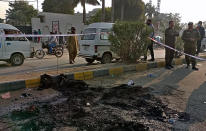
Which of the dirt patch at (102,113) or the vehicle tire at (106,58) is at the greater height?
the vehicle tire at (106,58)

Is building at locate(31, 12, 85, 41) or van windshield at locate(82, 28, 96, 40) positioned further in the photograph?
building at locate(31, 12, 85, 41)

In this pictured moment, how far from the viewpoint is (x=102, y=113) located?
3.64 m

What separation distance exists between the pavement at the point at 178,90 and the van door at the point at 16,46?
4602 millimetres

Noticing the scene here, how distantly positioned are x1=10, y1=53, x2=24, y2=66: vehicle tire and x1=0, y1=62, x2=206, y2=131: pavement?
15.1ft

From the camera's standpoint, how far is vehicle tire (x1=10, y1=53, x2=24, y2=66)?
30.1ft

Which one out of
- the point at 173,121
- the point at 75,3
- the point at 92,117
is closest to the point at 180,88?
the point at 173,121

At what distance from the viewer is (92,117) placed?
3463 millimetres

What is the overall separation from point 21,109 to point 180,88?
12.5ft

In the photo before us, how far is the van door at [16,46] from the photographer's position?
8934 mm

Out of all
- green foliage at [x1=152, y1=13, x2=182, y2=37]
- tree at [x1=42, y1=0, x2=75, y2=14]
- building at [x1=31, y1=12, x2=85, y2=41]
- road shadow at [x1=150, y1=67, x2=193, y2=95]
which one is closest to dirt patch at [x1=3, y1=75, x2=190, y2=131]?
road shadow at [x1=150, y1=67, x2=193, y2=95]

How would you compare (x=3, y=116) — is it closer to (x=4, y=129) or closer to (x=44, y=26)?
(x=4, y=129)

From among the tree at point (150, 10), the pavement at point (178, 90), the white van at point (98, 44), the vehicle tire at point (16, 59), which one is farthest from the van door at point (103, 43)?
the tree at point (150, 10)

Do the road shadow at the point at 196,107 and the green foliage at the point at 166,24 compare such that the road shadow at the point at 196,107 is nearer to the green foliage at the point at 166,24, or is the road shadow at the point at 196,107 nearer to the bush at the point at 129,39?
the bush at the point at 129,39

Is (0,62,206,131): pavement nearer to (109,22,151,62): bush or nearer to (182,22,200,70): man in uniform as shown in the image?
(182,22,200,70): man in uniform
